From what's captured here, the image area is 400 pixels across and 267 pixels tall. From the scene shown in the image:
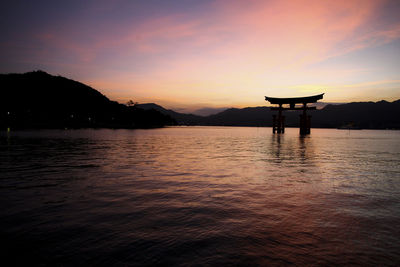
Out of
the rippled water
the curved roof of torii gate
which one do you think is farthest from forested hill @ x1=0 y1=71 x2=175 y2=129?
the rippled water

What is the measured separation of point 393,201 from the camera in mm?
6773

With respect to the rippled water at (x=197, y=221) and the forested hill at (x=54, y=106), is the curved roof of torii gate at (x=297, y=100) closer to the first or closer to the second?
the rippled water at (x=197, y=221)

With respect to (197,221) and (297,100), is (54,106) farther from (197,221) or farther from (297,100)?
(197,221)

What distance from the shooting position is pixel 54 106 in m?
128

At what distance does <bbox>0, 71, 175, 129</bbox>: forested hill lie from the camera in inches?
4134

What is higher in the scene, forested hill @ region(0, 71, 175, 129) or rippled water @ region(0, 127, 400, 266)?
forested hill @ region(0, 71, 175, 129)

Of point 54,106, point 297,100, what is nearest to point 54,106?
point 54,106

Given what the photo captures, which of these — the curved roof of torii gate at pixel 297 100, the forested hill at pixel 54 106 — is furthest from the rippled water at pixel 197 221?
the forested hill at pixel 54 106

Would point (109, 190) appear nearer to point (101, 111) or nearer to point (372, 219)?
point (372, 219)

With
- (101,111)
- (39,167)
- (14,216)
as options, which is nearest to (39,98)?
(101,111)

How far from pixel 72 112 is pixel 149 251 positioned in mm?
148605

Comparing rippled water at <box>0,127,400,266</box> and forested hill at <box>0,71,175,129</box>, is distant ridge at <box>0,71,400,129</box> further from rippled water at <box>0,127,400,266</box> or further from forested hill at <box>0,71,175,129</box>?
rippled water at <box>0,127,400,266</box>

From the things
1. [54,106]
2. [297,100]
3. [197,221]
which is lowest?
[197,221]

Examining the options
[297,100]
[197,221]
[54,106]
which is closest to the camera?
[197,221]
